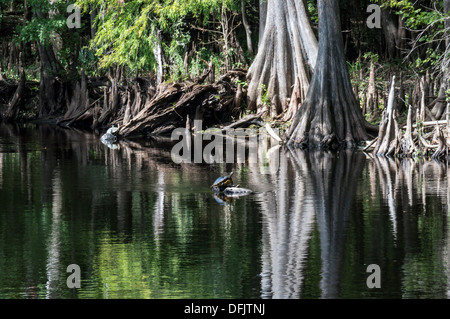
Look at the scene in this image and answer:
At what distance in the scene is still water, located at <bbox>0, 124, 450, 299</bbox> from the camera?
26.5ft

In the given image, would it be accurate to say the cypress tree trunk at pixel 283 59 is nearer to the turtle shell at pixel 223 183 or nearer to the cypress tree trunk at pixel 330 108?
the cypress tree trunk at pixel 330 108

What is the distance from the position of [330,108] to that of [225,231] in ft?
39.9

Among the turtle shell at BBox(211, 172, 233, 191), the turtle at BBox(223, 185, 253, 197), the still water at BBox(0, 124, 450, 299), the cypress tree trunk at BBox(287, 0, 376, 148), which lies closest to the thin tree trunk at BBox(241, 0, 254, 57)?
the cypress tree trunk at BBox(287, 0, 376, 148)

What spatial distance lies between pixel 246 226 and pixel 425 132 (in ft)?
36.6

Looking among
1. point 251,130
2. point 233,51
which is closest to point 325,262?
point 251,130

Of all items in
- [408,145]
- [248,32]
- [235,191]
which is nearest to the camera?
[235,191]

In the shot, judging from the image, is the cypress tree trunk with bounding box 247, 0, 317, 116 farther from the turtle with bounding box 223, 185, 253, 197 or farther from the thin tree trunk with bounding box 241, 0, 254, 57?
the turtle with bounding box 223, 185, 253, 197

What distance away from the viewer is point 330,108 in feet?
73.0

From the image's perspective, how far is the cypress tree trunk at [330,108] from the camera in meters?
22.2

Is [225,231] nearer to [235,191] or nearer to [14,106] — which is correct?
[235,191]

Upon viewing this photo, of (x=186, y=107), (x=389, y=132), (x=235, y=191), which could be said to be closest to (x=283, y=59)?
(x=186, y=107)

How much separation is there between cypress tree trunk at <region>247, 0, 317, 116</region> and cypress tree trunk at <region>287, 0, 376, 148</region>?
338cm

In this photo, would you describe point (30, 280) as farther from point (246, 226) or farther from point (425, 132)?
point (425, 132)

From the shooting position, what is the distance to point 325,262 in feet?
29.2
